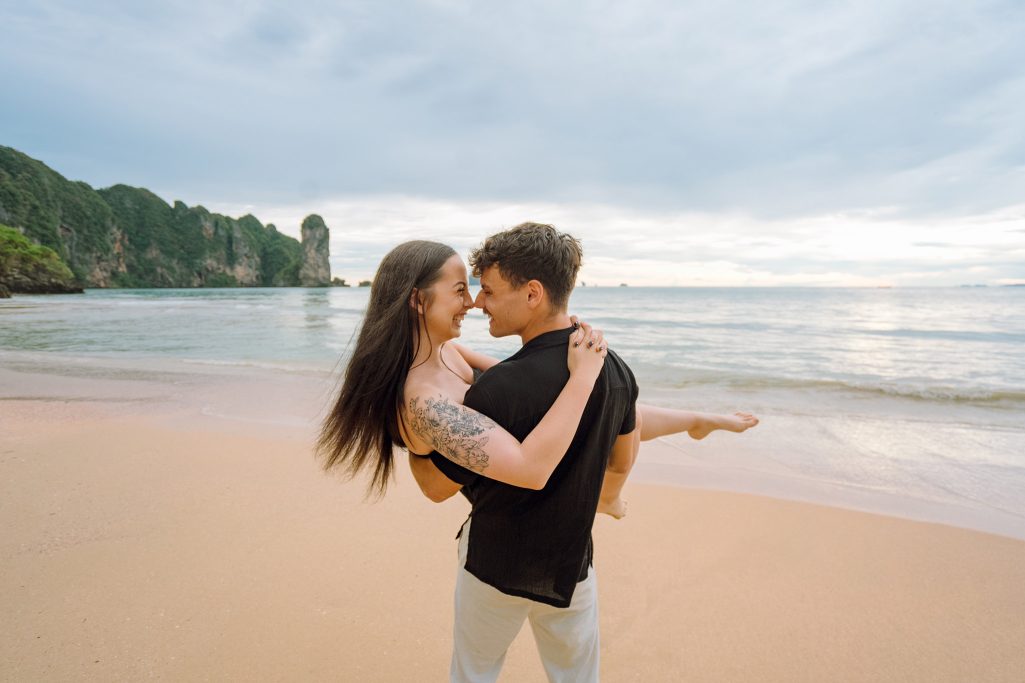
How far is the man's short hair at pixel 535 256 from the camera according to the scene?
1.53 metres

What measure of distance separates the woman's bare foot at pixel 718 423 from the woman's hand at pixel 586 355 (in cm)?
131

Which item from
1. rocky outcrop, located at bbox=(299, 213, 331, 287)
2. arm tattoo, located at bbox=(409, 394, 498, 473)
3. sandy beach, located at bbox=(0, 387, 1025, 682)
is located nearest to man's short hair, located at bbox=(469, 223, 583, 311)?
arm tattoo, located at bbox=(409, 394, 498, 473)

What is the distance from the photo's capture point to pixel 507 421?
4.77 ft

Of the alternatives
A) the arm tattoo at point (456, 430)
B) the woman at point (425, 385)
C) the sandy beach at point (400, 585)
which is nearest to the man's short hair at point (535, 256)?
the woman at point (425, 385)

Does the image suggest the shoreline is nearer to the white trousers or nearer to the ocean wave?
the ocean wave

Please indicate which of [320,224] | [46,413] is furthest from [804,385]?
[320,224]

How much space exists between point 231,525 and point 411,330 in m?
3.34

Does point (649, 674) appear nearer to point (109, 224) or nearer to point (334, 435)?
point (334, 435)

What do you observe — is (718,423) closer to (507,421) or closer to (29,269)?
(507,421)

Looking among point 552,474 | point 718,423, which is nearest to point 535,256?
point 552,474

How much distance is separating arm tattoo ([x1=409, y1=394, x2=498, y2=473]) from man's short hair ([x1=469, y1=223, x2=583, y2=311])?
415 mm

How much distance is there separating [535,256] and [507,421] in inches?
18.8

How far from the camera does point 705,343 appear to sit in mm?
20906

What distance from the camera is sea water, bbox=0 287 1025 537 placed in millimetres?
5262
